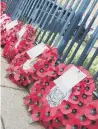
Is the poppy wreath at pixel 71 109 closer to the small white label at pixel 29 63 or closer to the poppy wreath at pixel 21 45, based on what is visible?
the small white label at pixel 29 63

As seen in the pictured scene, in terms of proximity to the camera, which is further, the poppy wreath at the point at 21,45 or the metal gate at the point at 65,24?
the poppy wreath at the point at 21,45

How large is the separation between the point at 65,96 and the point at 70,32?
1372 mm

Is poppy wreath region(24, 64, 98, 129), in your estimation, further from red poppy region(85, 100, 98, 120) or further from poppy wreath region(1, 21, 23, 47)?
poppy wreath region(1, 21, 23, 47)

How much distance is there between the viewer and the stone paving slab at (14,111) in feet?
10.1

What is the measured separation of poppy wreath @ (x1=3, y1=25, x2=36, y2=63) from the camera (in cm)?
505

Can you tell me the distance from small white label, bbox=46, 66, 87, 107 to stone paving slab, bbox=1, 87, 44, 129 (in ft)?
1.05

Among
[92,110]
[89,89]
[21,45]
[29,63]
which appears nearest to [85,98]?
[89,89]

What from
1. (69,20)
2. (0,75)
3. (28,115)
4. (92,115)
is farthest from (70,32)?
(92,115)

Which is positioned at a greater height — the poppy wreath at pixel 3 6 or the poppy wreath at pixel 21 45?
the poppy wreath at pixel 21 45

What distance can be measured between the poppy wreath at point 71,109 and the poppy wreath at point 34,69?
53 cm

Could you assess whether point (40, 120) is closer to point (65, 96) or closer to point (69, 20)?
point (65, 96)

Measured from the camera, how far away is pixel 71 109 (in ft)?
9.53

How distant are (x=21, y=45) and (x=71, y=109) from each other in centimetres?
237

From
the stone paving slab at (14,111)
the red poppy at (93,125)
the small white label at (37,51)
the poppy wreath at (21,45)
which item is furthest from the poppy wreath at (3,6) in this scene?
the red poppy at (93,125)
